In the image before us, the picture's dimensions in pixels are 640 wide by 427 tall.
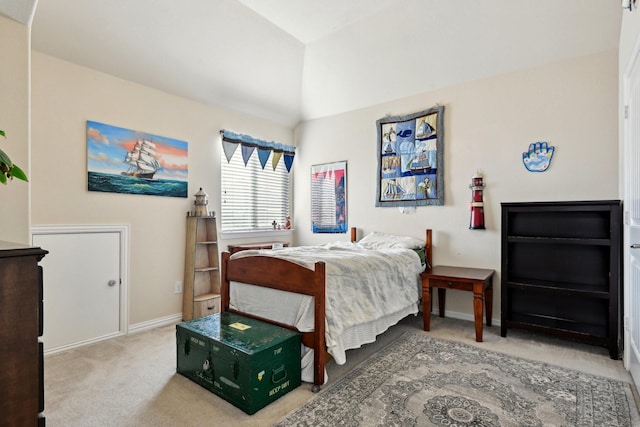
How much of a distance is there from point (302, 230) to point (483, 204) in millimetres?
2480

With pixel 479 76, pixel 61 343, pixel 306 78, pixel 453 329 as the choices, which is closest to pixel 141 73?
pixel 306 78

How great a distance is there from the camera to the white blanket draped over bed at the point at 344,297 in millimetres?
2244

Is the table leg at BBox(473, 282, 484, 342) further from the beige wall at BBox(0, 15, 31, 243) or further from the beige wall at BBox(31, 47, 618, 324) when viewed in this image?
the beige wall at BBox(0, 15, 31, 243)

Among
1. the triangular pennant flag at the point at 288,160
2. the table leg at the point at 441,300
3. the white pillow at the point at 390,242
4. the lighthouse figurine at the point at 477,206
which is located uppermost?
the triangular pennant flag at the point at 288,160

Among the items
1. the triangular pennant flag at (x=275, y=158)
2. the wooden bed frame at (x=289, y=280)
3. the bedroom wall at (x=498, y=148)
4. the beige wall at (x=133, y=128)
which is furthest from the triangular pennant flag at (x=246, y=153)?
the wooden bed frame at (x=289, y=280)

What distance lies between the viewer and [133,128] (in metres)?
3.28

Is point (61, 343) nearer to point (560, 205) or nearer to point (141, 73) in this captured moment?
point (141, 73)

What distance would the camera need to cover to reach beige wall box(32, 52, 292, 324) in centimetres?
275

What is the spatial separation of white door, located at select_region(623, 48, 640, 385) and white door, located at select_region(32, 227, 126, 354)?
3.92 m

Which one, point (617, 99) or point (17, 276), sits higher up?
point (617, 99)

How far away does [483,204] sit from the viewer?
348 cm

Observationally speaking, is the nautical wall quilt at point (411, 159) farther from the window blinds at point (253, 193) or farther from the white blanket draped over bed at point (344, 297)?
the window blinds at point (253, 193)

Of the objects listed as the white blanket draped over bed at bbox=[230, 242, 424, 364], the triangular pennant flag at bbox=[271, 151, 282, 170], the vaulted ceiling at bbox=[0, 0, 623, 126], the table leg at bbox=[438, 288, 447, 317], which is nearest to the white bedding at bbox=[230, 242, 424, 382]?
the white blanket draped over bed at bbox=[230, 242, 424, 364]

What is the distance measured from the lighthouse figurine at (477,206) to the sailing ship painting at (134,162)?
303 centimetres
